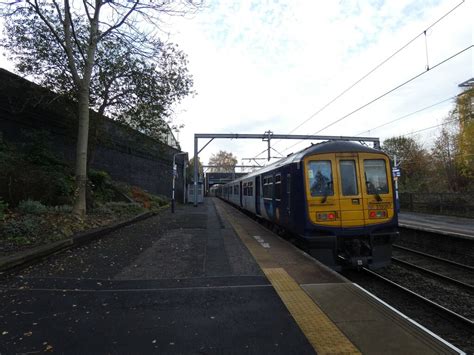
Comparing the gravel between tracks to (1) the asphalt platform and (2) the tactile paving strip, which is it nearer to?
(2) the tactile paving strip

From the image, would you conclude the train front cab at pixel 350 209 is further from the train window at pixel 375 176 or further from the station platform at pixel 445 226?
the station platform at pixel 445 226

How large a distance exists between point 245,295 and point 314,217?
327cm

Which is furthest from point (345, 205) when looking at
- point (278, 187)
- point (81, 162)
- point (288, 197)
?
point (81, 162)

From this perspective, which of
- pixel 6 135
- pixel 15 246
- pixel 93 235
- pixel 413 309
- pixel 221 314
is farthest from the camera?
pixel 6 135

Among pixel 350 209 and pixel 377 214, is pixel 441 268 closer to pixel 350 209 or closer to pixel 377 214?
→ pixel 377 214

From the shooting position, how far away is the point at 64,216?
11.0 meters

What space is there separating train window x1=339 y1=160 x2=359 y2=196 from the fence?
19.7 meters

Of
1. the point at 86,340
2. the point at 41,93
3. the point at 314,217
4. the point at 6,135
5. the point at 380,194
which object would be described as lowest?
the point at 86,340

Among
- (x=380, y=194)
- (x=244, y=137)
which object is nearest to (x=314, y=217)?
(x=380, y=194)

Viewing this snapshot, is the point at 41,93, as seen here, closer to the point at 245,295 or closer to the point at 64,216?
the point at 64,216

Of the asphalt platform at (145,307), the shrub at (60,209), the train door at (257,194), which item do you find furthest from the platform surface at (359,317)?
the train door at (257,194)

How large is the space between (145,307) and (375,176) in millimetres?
6010

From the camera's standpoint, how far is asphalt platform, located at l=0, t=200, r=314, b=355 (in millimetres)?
3730

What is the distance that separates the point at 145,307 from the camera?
192 inches
